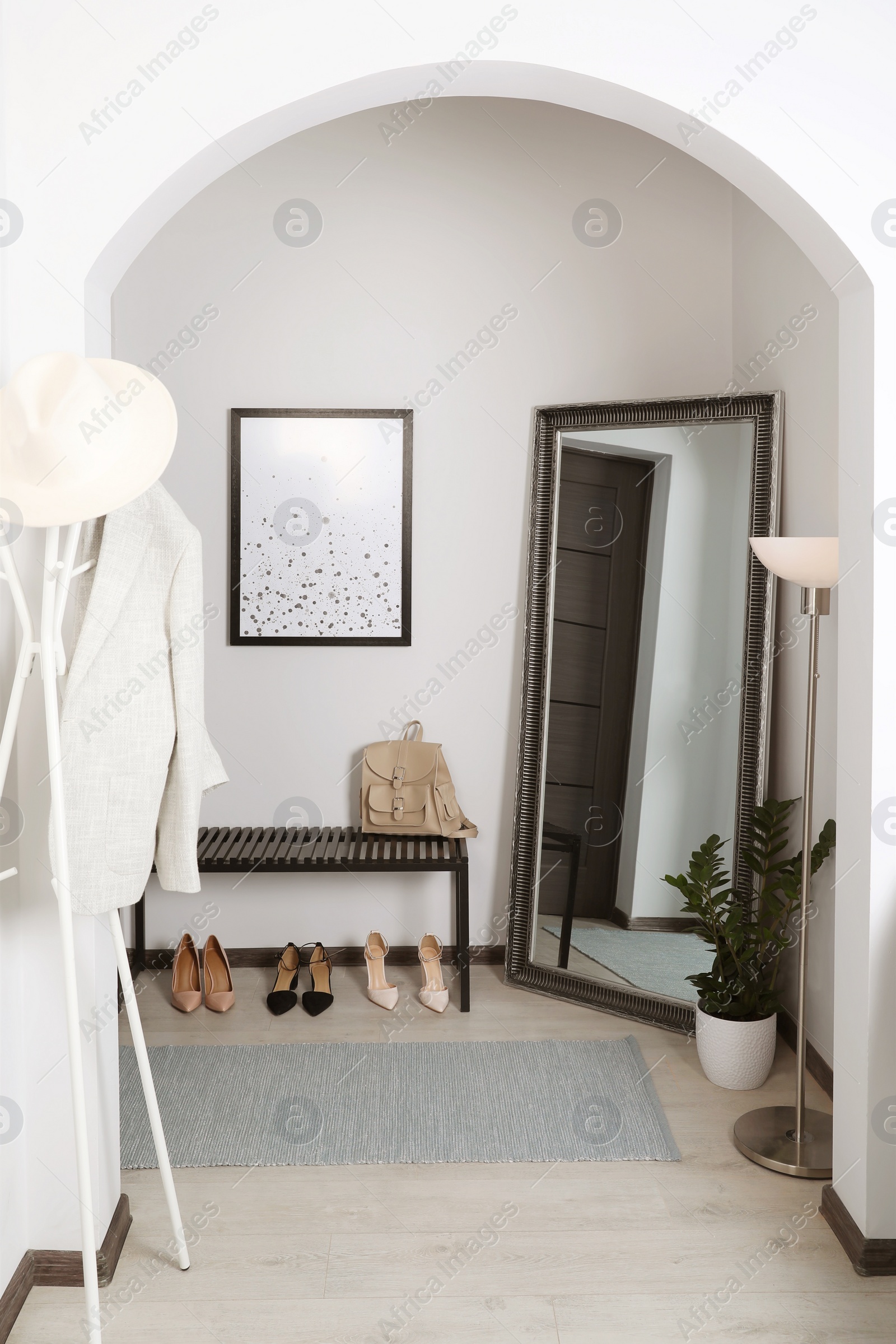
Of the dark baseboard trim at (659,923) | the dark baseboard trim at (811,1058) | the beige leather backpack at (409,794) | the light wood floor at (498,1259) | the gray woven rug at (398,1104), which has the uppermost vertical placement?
the beige leather backpack at (409,794)

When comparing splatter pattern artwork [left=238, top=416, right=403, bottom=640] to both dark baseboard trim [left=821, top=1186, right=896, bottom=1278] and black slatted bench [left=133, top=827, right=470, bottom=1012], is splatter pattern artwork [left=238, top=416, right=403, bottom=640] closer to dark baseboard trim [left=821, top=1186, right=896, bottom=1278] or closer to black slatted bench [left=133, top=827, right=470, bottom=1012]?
black slatted bench [left=133, top=827, right=470, bottom=1012]

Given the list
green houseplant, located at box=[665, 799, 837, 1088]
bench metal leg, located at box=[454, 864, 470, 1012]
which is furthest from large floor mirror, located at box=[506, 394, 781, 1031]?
bench metal leg, located at box=[454, 864, 470, 1012]

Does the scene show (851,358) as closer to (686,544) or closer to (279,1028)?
(686,544)

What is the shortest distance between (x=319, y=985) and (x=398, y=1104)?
2.38ft

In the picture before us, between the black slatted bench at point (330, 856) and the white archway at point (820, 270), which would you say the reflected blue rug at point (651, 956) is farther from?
the white archway at point (820, 270)

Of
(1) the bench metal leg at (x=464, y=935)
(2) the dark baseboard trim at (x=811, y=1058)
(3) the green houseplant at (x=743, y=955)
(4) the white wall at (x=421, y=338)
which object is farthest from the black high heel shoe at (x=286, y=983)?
(2) the dark baseboard trim at (x=811, y=1058)

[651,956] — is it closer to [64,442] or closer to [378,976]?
[378,976]

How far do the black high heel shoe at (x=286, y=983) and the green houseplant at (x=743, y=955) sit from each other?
1.32 metres

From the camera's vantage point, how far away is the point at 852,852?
6.62ft

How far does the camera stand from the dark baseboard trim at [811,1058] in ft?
8.78

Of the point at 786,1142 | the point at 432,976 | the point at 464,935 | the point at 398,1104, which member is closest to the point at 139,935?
the point at 432,976

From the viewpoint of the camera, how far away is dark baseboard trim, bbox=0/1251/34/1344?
176 centimetres

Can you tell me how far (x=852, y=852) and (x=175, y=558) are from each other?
1.53m

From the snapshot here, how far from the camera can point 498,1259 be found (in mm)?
1984
